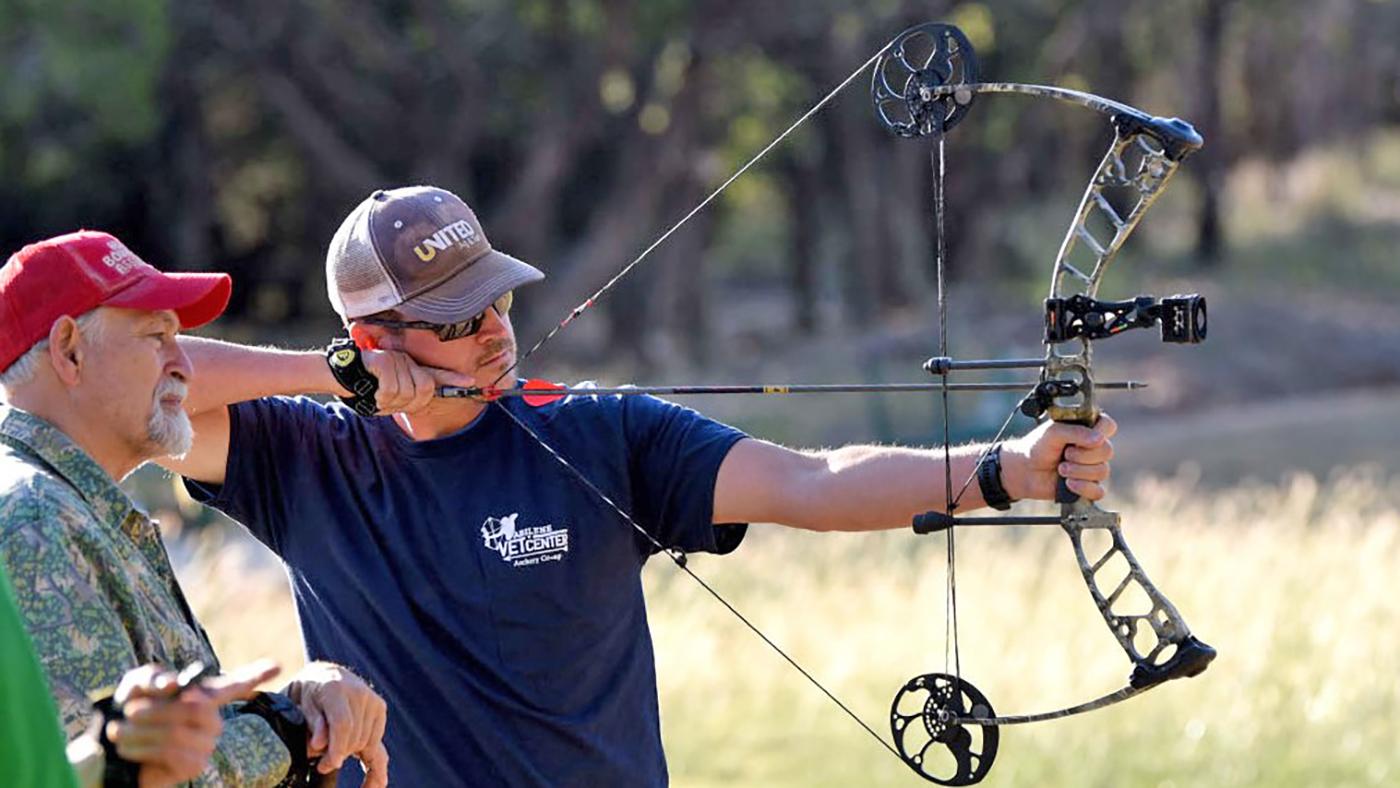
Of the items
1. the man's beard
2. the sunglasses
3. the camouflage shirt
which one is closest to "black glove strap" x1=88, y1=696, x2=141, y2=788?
the camouflage shirt

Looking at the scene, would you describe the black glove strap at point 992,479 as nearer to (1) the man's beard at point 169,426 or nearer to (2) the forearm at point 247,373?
(2) the forearm at point 247,373

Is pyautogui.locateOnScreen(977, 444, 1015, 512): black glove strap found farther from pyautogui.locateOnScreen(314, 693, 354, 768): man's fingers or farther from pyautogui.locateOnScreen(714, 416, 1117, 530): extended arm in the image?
pyautogui.locateOnScreen(314, 693, 354, 768): man's fingers

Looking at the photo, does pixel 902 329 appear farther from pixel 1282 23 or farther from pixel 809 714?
pixel 809 714

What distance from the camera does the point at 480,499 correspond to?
3721 mm

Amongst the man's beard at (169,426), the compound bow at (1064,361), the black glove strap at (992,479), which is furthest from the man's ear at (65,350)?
the black glove strap at (992,479)

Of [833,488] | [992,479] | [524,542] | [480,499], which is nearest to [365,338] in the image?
[480,499]

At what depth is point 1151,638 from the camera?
8734 millimetres

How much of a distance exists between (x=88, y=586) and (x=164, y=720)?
1.33 ft

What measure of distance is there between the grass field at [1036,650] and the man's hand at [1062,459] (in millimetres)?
4241

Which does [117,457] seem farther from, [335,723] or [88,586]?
[335,723]

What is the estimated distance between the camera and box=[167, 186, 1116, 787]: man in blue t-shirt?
11.9 feet

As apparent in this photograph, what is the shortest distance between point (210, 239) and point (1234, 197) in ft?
62.9

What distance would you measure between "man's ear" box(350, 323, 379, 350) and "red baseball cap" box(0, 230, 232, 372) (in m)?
0.86

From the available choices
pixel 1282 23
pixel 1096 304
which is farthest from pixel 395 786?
pixel 1282 23
